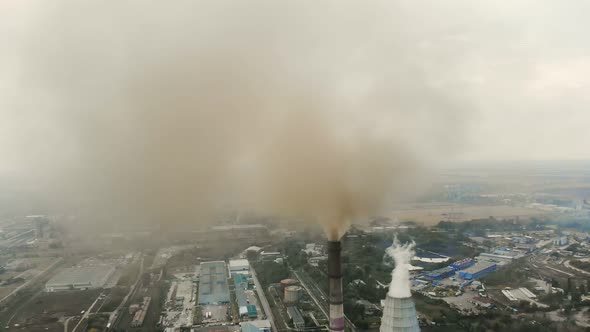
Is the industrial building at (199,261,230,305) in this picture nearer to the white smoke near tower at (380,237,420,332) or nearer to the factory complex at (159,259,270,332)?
the factory complex at (159,259,270,332)

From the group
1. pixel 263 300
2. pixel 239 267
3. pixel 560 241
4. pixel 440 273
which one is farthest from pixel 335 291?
pixel 560 241

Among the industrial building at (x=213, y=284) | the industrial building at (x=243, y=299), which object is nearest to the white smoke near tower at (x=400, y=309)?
the industrial building at (x=243, y=299)

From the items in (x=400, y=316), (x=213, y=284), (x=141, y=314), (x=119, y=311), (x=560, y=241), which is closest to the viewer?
(x=400, y=316)

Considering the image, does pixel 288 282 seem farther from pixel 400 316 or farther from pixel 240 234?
pixel 400 316

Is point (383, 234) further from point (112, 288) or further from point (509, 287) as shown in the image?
point (112, 288)

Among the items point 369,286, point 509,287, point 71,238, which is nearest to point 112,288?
point 71,238

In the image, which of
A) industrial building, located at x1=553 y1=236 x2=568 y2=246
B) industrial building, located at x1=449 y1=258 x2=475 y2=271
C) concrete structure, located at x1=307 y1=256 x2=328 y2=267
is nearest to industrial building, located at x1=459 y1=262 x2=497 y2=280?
industrial building, located at x1=449 y1=258 x2=475 y2=271

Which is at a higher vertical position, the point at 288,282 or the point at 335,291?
the point at 335,291

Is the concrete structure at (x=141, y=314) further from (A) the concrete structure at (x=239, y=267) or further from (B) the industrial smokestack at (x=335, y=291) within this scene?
(B) the industrial smokestack at (x=335, y=291)
